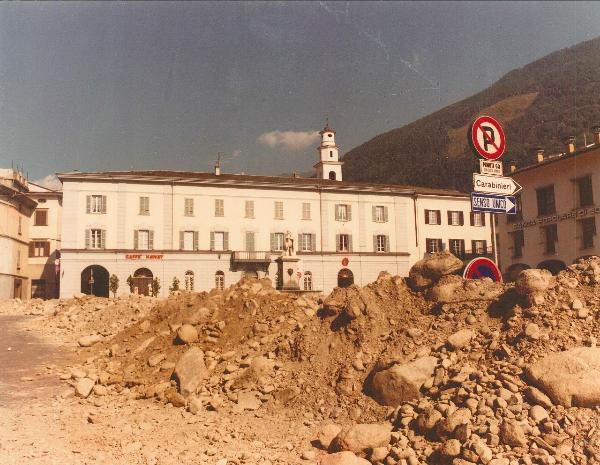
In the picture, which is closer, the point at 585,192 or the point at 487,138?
the point at 487,138

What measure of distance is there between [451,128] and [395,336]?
412ft

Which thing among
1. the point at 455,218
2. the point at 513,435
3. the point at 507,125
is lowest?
the point at 513,435

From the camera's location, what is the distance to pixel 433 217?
5247 cm

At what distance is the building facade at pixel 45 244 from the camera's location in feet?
155

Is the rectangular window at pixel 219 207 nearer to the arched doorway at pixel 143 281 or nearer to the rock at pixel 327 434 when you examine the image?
the arched doorway at pixel 143 281

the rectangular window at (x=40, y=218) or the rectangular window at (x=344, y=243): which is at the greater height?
the rectangular window at (x=40, y=218)

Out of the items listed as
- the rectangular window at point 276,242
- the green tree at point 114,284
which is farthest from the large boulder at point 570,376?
the rectangular window at point 276,242

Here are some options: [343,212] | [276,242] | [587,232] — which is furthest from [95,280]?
[587,232]

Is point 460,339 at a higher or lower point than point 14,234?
lower

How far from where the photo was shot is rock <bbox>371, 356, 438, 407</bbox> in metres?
7.35

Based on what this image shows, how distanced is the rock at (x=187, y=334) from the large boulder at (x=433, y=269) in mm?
4722

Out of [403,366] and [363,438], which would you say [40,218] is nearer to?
[403,366]

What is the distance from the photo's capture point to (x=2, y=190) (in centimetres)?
4331

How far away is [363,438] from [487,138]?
5045mm
